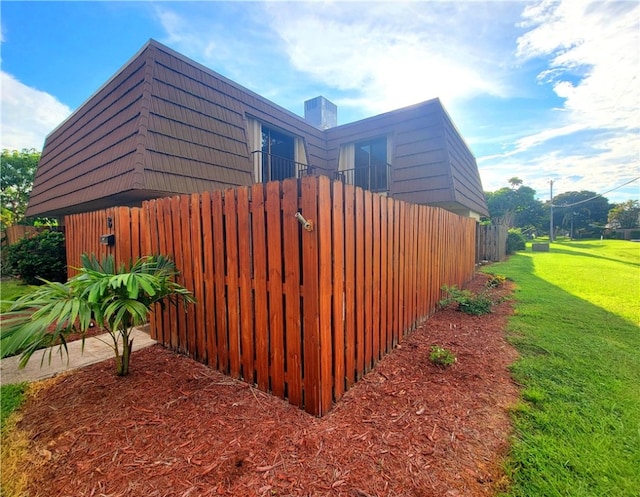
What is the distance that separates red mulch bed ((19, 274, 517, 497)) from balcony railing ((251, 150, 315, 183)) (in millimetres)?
6525

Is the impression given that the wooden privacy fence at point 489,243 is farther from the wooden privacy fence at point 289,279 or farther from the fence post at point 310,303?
the fence post at point 310,303

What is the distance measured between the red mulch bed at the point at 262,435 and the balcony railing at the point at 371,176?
292 inches

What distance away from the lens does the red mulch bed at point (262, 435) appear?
61.2 inches

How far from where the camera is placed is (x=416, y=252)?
4055 mm

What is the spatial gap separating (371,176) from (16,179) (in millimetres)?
21977

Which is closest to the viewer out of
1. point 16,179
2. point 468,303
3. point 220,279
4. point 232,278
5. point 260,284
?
point 260,284

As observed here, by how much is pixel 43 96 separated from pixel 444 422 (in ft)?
50.5

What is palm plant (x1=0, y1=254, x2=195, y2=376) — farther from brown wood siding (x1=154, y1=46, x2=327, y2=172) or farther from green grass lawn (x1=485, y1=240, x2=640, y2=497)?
brown wood siding (x1=154, y1=46, x2=327, y2=172)

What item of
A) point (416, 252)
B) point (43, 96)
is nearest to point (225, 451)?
point (416, 252)

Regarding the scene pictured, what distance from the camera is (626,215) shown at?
42562 mm

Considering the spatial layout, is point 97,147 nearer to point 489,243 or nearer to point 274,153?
point 274,153

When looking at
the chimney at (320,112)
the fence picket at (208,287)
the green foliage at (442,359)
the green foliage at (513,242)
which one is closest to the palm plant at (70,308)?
the fence picket at (208,287)

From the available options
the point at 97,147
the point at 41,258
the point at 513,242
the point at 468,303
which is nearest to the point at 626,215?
the point at 513,242

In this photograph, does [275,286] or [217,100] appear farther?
[217,100]
